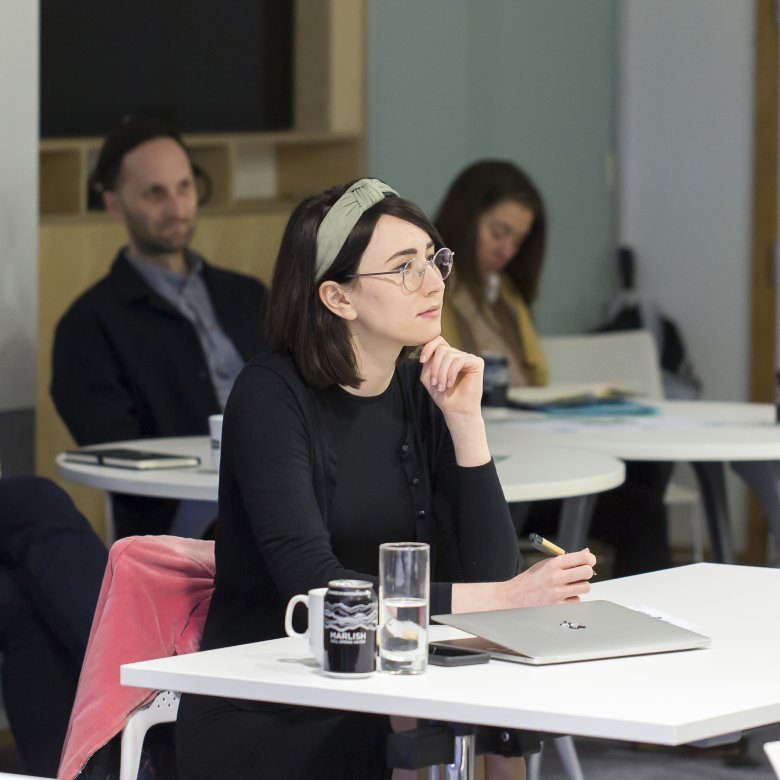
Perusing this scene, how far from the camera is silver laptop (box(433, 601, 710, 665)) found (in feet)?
5.19

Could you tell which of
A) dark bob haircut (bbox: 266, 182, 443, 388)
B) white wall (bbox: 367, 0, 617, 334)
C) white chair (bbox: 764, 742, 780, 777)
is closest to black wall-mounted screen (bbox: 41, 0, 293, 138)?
white wall (bbox: 367, 0, 617, 334)

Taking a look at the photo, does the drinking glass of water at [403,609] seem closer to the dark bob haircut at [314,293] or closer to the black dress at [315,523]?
the black dress at [315,523]

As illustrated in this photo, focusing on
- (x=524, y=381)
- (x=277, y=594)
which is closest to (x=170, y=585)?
(x=277, y=594)

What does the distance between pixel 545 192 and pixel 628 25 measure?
797 mm

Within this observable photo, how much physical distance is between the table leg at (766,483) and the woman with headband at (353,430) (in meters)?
1.54

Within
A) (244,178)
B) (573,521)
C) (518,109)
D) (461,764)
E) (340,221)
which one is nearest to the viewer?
(461,764)

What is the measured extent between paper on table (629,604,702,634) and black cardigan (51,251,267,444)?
2.14 metres

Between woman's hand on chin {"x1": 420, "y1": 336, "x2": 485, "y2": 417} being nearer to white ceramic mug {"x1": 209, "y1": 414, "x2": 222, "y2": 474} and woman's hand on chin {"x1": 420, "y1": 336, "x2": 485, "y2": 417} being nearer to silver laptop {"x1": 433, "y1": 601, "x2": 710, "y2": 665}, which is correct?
silver laptop {"x1": 433, "y1": 601, "x2": 710, "y2": 665}

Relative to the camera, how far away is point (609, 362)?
4.93m

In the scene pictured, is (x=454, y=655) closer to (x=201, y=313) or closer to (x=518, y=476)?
(x=518, y=476)

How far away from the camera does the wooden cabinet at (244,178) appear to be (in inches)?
193

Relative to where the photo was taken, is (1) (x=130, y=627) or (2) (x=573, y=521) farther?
(2) (x=573, y=521)

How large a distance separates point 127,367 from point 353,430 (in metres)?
1.87

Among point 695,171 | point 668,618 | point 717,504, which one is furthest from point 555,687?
point 695,171
